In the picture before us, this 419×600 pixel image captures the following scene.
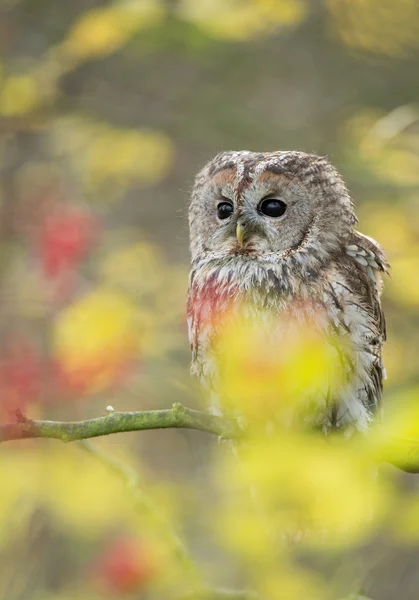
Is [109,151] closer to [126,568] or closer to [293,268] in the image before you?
[293,268]

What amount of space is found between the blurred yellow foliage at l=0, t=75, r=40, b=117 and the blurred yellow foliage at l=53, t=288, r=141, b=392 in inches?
41.8

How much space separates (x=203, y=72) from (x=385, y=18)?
1.83 metres

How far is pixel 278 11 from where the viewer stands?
4.75 meters

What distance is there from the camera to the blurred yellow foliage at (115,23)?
4590mm

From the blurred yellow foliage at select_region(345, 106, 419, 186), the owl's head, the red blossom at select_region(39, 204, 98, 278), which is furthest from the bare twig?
the blurred yellow foliage at select_region(345, 106, 419, 186)

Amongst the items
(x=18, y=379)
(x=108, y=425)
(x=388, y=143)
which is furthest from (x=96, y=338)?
(x=108, y=425)

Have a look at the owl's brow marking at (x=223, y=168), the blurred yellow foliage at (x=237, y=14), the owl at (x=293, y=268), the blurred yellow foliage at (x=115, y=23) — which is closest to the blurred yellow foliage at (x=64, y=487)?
the owl at (x=293, y=268)

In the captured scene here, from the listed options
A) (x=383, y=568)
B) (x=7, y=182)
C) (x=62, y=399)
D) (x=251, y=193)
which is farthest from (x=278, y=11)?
(x=383, y=568)

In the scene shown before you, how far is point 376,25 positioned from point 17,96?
233 centimetres

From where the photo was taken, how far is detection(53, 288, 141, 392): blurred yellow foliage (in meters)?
4.42

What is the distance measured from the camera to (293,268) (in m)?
3.80

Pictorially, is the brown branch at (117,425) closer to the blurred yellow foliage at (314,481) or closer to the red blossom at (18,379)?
the blurred yellow foliage at (314,481)

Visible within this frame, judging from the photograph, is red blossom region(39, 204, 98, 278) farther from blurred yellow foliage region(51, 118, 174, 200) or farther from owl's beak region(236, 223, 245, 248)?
owl's beak region(236, 223, 245, 248)

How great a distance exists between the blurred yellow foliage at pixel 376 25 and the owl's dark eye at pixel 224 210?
243 centimetres
